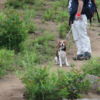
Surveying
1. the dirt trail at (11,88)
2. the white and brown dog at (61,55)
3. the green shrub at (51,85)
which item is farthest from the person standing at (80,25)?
the green shrub at (51,85)

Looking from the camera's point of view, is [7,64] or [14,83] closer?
[14,83]

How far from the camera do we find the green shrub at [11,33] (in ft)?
33.2

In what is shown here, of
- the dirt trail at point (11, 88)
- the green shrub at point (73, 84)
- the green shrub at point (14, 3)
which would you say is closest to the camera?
the green shrub at point (73, 84)

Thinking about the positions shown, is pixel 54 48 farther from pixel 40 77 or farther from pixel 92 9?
pixel 40 77

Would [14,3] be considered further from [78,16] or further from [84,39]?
[78,16]

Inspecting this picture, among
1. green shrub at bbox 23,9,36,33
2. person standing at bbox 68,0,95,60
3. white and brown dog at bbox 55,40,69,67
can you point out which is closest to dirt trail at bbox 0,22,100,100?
white and brown dog at bbox 55,40,69,67

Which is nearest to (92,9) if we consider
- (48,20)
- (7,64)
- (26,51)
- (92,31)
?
(26,51)

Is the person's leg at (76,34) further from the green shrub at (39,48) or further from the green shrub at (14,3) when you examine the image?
the green shrub at (14,3)

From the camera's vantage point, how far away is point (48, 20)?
45.7 ft

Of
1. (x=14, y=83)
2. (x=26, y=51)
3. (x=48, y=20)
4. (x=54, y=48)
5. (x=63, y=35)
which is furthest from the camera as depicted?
(x=48, y=20)

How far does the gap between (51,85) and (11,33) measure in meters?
3.79

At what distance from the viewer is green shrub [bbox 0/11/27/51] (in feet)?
33.2

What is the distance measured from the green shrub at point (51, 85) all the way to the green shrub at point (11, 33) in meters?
3.12

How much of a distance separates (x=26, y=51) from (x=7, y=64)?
4.48 ft
